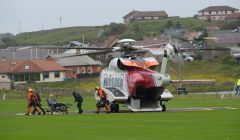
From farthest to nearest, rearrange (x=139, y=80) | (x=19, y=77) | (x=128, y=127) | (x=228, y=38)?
(x=228, y=38)
(x=19, y=77)
(x=139, y=80)
(x=128, y=127)

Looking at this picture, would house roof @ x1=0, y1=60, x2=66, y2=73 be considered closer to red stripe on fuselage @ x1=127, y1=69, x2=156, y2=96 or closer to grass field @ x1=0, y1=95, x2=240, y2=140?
red stripe on fuselage @ x1=127, y1=69, x2=156, y2=96

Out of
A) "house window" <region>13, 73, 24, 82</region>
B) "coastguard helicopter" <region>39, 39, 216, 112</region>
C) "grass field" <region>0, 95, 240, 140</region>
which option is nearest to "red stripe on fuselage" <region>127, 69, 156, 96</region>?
"coastguard helicopter" <region>39, 39, 216, 112</region>

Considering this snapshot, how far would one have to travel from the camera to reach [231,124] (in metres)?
34.7

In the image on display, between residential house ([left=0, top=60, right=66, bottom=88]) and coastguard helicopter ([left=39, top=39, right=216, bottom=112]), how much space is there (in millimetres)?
74512

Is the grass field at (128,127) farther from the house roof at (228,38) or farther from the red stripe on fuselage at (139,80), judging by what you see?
the house roof at (228,38)

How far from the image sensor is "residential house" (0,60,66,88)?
125438 mm

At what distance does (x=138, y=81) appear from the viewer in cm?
4988

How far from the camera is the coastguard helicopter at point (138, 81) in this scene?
49.5m

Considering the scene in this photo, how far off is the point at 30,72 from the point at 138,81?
256 ft

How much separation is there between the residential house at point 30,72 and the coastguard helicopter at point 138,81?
74.5 metres

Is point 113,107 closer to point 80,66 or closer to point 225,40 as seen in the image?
point 80,66

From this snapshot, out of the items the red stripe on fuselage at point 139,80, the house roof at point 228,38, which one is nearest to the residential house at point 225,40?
the house roof at point 228,38

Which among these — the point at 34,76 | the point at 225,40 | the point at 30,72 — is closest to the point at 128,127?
the point at 30,72

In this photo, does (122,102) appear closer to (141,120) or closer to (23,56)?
(141,120)
